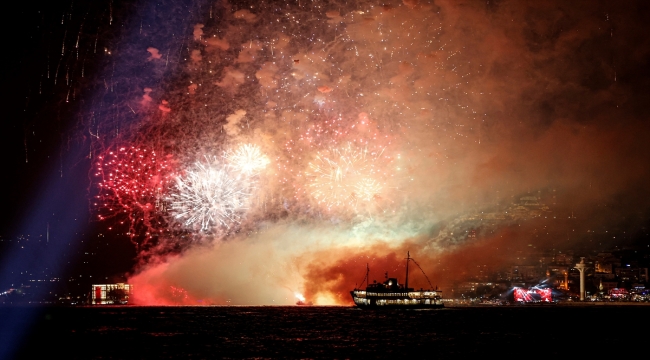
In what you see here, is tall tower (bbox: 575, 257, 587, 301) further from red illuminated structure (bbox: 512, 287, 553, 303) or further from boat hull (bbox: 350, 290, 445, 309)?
boat hull (bbox: 350, 290, 445, 309)

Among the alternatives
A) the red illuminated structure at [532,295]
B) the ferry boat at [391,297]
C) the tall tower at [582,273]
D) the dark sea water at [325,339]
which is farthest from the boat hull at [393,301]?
the tall tower at [582,273]

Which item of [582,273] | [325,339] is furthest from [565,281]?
[325,339]

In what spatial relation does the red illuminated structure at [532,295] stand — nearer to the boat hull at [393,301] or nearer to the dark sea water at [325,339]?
the boat hull at [393,301]

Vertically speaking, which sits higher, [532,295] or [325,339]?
[532,295]

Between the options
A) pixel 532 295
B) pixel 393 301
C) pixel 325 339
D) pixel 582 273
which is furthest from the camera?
pixel 582 273

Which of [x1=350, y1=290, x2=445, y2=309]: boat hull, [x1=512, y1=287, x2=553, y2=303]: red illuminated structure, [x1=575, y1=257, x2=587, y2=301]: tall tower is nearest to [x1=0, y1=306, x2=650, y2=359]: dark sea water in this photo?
[x1=350, y1=290, x2=445, y2=309]: boat hull

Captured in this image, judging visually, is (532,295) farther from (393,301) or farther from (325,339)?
(325,339)

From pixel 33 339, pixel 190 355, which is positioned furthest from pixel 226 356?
pixel 33 339

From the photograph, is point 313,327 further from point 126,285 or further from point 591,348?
point 126,285
